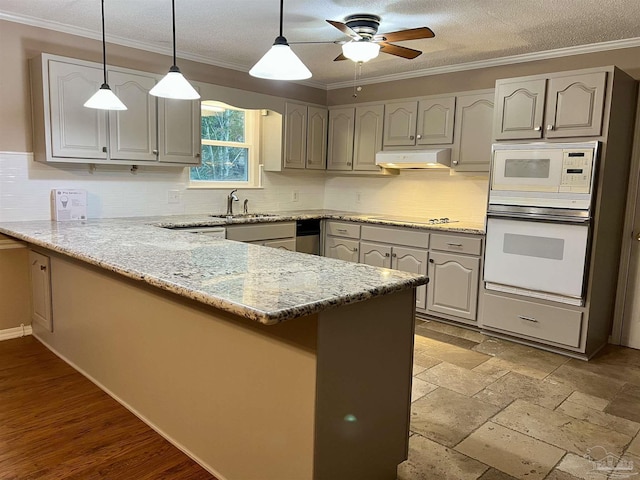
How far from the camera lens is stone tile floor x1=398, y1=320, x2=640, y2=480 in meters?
2.15

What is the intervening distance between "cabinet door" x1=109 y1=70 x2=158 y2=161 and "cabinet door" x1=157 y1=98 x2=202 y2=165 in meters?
0.07

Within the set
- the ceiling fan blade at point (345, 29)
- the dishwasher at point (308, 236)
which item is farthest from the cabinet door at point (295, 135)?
the ceiling fan blade at point (345, 29)

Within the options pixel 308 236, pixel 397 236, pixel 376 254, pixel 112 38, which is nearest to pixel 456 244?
pixel 397 236

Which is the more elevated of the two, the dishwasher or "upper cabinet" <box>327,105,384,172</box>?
"upper cabinet" <box>327,105,384,172</box>

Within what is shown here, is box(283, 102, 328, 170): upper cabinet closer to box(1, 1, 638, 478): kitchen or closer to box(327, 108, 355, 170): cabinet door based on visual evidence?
box(327, 108, 355, 170): cabinet door

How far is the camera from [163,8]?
3.09m

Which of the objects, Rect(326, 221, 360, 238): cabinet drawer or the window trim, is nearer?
Rect(326, 221, 360, 238): cabinet drawer

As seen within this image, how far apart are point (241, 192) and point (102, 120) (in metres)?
1.67

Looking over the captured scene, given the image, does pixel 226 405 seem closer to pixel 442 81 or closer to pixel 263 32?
pixel 263 32

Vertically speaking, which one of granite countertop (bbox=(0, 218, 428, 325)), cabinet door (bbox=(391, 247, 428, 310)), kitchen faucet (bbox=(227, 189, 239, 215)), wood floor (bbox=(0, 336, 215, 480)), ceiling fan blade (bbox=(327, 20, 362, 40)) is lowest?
wood floor (bbox=(0, 336, 215, 480))

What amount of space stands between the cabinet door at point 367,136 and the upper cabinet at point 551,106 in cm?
144

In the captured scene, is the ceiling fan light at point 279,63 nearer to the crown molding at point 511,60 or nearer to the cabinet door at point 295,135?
the crown molding at point 511,60

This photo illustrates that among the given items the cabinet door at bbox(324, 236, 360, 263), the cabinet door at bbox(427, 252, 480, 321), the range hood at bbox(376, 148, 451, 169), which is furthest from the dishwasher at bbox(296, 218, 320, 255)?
the cabinet door at bbox(427, 252, 480, 321)

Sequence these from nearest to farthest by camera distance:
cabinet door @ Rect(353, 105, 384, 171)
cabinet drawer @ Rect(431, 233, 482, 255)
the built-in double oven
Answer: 1. the built-in double oven
2. cabinet drawer @ Rect(431, 233, 482, 255)
3. cabinet door @ Rect(353, 105, 384, 171)
